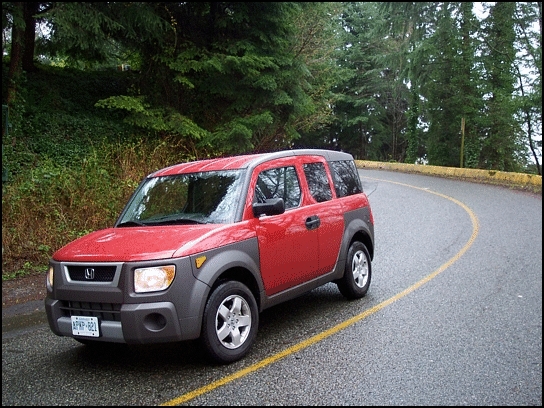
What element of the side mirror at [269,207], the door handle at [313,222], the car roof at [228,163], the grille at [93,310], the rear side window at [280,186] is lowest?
the grille at [93,310]

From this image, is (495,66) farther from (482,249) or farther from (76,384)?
(76,384)

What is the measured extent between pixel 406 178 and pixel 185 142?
1487 cm

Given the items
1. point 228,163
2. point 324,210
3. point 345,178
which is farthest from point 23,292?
point 345,178

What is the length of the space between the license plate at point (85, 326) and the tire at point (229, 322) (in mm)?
916

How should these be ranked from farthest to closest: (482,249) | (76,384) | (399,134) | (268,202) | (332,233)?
1. (399,134)
2. (482,249)
3. (332,233)
4. (268,202)
5. (76,384)

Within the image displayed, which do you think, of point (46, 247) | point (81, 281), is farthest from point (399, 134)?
point (81, 281)

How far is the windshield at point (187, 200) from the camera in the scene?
5.13 meters

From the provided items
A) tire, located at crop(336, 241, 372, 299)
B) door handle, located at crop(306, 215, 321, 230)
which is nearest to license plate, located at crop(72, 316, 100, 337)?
door handle, located at crop(306, 215, 321, 230)

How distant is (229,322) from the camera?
465 centimetres

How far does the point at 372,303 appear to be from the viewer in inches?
259

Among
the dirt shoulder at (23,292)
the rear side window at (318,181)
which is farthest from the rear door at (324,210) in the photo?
the dirt shoulder at (23,292)

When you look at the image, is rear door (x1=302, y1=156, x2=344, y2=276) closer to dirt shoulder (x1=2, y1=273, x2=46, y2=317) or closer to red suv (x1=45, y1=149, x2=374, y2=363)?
red suv (x1=45, y1=149, x2=374, y2=363)

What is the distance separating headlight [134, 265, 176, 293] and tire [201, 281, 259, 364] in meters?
0.47

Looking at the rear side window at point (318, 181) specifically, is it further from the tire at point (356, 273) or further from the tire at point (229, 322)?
the tire at point (229, 322)
